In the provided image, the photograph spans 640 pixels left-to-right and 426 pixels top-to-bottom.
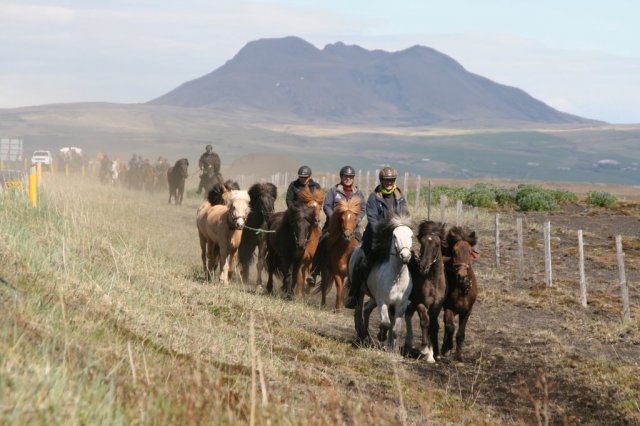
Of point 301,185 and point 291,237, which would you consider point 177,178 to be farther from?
point 291,237

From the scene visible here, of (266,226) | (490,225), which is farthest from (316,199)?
(490,225)

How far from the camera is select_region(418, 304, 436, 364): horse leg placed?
12.6 meters

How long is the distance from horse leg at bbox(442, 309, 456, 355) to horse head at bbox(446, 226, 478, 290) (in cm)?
42

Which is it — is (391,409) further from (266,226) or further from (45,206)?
(45,206)

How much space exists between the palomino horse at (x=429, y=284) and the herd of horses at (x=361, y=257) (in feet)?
0.04

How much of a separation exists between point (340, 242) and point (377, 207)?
2.93 m

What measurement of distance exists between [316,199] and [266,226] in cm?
173

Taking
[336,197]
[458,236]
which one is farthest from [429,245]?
[336,197]

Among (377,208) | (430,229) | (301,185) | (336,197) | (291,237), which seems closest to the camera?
(430,229)

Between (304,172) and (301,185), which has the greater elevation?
(304,172)

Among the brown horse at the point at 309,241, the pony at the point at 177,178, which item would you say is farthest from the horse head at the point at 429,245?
the pony at the point at 177,178

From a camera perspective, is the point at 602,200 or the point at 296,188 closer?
the point at 296,188

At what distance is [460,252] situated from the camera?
42.4ft

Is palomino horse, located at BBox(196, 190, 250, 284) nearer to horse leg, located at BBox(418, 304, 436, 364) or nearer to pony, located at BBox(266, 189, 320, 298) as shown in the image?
pony, located at BBox(266, 189, 320, 298)
